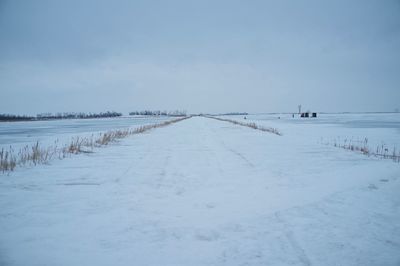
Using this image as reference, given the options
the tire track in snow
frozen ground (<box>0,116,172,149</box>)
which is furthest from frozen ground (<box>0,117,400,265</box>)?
frozen ground (<box>0,116,172,149</box>)

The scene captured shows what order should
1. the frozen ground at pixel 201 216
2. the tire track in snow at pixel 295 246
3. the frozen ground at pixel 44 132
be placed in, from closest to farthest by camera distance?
1. the tire track in snow at pixel 295 246
2. the frozen ground at pixel 201 216
3. the frozen ground at pixel 44 132

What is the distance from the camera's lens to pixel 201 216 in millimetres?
5551

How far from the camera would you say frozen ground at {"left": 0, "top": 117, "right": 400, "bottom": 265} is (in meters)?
4.07

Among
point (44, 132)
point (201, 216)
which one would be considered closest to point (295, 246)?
point (201, 216)

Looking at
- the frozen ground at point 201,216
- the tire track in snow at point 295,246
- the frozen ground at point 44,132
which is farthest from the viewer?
the frozen ground at point 44,132

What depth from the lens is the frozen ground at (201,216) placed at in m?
4.07

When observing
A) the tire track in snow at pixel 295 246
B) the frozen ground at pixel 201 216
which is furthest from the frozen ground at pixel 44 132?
the tire track in snow at pixel 295 246

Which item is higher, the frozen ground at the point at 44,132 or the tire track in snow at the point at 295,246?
the tire track in snow at the point at 295,246

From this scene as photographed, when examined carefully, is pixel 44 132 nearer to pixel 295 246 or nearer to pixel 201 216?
pixel 201 216

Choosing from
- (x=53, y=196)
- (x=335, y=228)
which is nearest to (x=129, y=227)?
(x=53, y=196)

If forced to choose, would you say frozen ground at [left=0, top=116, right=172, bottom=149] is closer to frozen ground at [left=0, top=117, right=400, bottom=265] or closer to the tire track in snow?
frozen ground at [left=0, top=117, right=400, bottom=265]

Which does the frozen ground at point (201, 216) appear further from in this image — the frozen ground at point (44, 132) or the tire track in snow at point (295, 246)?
the frozen ground at point (44, 132)

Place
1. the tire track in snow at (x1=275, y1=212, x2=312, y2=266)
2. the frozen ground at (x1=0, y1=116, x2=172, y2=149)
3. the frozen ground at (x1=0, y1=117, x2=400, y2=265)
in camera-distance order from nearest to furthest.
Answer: the tire track in snow at (x1=275, y1=212, x2=312, y2=266) → the frozen ground at (x1=0, y1=117, x2=400, y2=265) → the frozen ground at (x1=0, y1=116, x2=172, y2=149)

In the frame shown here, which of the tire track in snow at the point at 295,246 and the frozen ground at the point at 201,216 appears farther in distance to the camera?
the frozen ground at the point at 201,216
